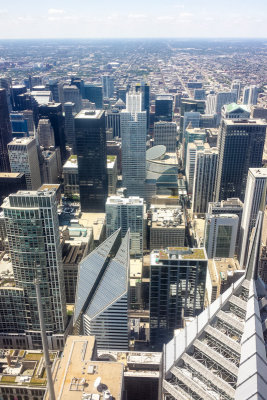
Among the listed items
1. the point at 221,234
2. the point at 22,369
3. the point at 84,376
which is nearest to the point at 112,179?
the point at 221,234

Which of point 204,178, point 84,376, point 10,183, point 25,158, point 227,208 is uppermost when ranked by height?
point 25,158

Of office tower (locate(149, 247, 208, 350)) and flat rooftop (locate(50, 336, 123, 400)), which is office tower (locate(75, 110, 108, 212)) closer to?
office tower (locate(149, 247, 208, 350))

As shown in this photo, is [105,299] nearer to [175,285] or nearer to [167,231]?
[175,285]

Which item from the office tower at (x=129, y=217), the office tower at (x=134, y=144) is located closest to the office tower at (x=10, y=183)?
the office tower at (x=129, y=217)

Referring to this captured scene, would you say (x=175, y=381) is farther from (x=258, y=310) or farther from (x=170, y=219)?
(x=170, y=219)

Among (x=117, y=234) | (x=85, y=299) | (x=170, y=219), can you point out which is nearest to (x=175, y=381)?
(x=85, y=299)

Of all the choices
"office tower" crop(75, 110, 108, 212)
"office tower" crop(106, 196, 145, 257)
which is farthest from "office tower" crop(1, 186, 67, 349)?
"office tower" crop(75, 110, 108, 212)
